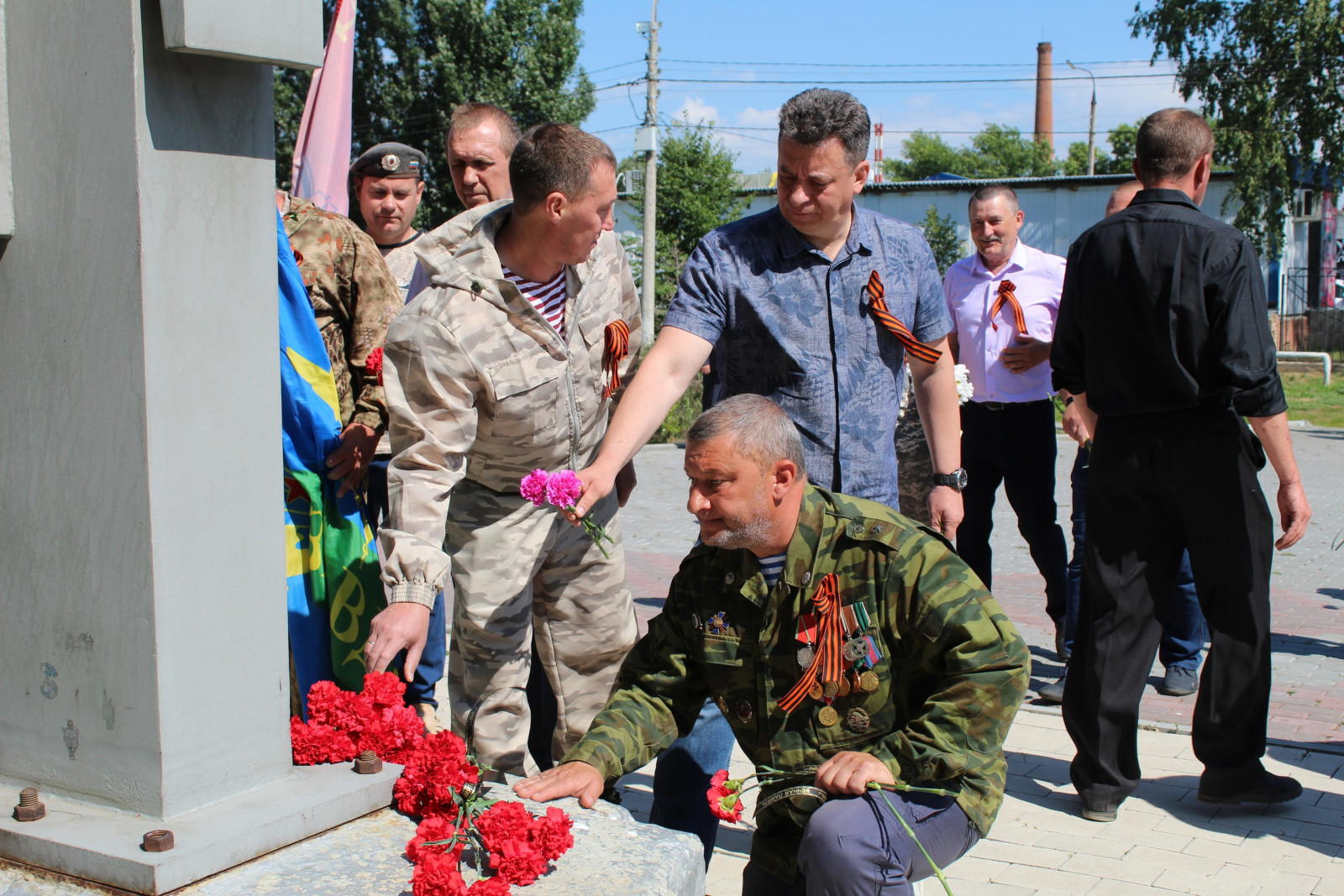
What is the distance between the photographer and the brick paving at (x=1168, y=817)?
343cm

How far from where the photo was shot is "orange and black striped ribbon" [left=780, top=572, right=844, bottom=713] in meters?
2.57

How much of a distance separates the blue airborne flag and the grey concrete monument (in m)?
1.18

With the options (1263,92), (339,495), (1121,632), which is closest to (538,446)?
(339,495)

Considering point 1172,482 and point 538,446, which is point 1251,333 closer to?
point 1172,482

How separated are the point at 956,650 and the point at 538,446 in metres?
1.31

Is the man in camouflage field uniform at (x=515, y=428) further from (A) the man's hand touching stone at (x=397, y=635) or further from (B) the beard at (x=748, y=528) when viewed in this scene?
(B) the beard at (x=748, y=528)

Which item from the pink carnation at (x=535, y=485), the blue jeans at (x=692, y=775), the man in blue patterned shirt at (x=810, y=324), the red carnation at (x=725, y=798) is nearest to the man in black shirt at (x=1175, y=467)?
the man in blue patterned shirt at (x=810, y=324)

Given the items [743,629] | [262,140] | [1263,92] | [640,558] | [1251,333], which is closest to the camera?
[262,140]

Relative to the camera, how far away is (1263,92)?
2772cm

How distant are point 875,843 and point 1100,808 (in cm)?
174

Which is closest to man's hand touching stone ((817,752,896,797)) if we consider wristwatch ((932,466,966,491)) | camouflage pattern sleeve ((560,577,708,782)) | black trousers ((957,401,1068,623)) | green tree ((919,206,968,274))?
camouflage pattern sleeve ((560,577,708,782))

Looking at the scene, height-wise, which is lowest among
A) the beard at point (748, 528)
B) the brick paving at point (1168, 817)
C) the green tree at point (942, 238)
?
the brick paving at point (1168, 817)

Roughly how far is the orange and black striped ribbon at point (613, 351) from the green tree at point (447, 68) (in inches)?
1048

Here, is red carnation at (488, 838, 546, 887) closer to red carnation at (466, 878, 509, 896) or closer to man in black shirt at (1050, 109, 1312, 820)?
red carnation at (466, 878, 509, 896)
